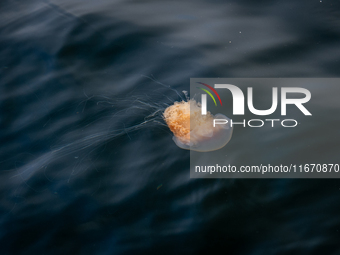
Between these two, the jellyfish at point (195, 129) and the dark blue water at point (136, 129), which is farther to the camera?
the jellyfish at point (195, 129)

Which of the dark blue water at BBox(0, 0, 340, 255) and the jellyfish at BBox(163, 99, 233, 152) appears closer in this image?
the dark blue water at BBox(0, 0, 340, 255)

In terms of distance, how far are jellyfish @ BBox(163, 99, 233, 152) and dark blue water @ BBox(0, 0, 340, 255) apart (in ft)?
0.38

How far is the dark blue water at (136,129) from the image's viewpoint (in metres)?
2.69

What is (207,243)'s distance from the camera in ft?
8.64

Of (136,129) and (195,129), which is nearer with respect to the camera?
(195,129)

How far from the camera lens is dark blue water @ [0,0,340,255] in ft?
8.83

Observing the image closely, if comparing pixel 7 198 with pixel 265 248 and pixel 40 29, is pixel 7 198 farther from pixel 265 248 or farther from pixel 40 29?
pixel 265 248

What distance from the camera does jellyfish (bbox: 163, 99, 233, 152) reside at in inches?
113

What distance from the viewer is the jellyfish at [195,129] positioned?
2.87 m

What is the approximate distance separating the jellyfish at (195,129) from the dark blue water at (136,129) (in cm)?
12

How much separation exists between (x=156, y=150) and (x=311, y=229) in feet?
5.45

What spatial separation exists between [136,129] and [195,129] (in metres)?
0.66

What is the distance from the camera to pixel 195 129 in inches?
113

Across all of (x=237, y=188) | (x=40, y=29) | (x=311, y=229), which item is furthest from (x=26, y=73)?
(x=311, y=229)
